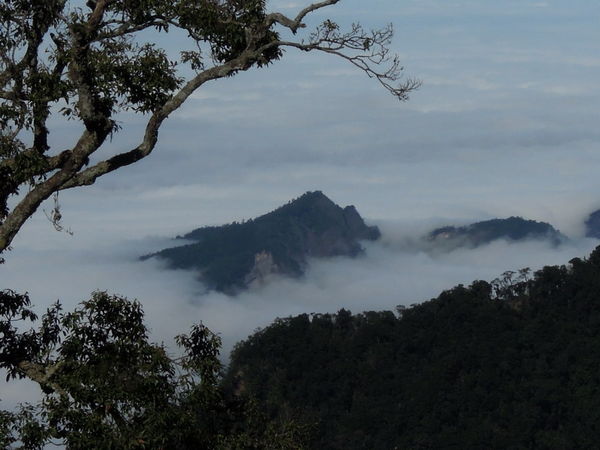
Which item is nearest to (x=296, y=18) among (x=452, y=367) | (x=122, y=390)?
(x=122, y=390)

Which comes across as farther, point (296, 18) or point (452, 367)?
point (452, 367)

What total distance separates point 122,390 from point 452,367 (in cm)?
8272

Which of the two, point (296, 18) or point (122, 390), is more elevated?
point (296, 18)

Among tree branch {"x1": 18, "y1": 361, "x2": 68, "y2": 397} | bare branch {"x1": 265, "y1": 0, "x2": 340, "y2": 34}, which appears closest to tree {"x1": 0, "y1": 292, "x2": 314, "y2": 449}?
tree branch {"x1": 18, "y1": 361, "x2": 68, "y2": 397}

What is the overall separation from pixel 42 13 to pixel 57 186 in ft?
9.15

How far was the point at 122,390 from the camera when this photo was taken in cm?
1681

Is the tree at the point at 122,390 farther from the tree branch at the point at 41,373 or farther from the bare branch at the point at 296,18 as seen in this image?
the bare branch at the point at 296,18

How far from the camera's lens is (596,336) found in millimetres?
95938

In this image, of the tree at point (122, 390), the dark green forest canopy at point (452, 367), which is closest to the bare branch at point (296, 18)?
the tree at point (122, 390)

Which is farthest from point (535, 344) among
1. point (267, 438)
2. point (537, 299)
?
point (267, 438)

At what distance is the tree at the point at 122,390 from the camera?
16734 mm

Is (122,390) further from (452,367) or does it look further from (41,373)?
(452,367)

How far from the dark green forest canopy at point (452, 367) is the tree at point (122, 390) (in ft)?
233

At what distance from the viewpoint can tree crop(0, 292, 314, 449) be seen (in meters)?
16.7
